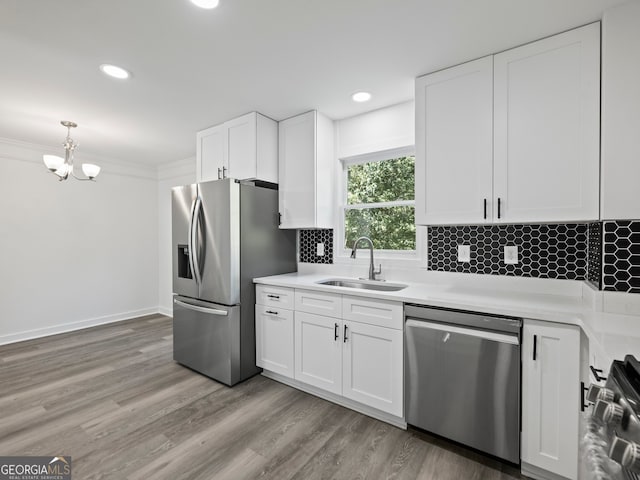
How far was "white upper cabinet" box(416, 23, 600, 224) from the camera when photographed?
64.3 inches

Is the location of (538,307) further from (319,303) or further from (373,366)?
(319,303)

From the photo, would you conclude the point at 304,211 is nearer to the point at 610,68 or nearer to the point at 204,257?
the point at 204,257

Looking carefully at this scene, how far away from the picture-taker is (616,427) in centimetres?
77

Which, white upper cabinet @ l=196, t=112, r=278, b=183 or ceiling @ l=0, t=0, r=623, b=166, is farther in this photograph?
white upper cabinet @ l=196, t=112, r=278, b=183

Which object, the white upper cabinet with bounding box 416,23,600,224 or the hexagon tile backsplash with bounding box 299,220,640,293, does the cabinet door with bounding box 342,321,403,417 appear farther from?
the white upper cabinet with bounding box 416,23,600,224

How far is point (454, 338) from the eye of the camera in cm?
178

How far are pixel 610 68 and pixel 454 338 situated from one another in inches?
63.9

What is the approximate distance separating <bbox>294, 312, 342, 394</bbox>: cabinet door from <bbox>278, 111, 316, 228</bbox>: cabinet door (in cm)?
94

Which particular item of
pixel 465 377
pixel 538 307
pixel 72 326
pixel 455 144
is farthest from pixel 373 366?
pixel 72 326

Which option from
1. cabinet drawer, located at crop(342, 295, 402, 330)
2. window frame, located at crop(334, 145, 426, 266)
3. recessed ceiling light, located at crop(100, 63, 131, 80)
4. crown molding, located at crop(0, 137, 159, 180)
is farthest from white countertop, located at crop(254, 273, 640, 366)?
crown molding, located at crop(0, 137, 159, 180)

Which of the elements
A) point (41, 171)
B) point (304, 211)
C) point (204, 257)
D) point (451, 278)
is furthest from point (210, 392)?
point (41, 171)

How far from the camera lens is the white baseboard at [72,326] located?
373 centimetres

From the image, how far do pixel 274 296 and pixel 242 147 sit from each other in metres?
1.51

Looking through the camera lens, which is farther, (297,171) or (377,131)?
(297,171)
